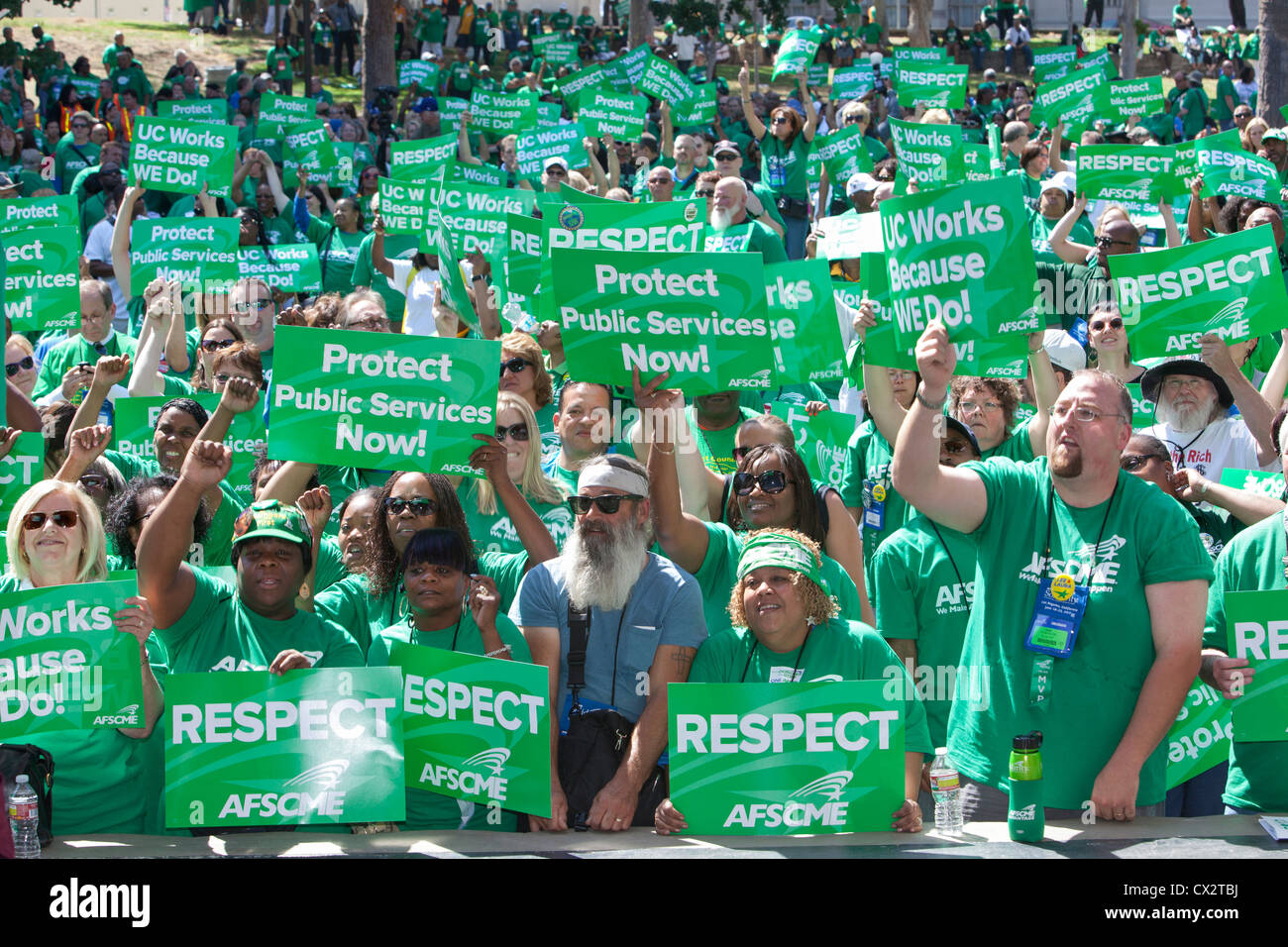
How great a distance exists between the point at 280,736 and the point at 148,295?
20.1 feet

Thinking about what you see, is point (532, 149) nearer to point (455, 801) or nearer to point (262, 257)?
point (262, 257)

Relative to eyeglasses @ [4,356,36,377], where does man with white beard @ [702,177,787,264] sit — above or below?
above

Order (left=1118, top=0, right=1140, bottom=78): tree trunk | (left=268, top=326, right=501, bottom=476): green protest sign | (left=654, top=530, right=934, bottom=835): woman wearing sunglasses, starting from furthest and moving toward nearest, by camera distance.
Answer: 1. (left=1118, top=0, right=1140, bottom=78): tree trunk
2. (left=268, top=326, right=501, bottom=476): green protest sign
3. (left=654, top=530, right=934, bottom=835): woman wearing sunglasses

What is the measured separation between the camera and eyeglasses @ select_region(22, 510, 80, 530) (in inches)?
207

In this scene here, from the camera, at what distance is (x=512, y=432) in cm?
645

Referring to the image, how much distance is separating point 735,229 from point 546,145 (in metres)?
5.75

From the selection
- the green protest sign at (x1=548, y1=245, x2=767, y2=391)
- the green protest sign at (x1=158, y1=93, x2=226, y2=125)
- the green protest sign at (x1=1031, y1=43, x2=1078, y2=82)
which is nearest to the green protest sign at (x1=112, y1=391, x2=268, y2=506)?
the green protest sign at (x1=548, y1=245, x2=767, y2=391)

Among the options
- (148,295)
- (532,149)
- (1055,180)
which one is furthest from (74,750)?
(532,149)

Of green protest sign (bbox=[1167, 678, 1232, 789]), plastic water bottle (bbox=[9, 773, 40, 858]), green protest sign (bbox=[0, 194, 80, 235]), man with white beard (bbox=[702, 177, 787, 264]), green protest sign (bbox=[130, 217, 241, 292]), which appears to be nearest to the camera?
plastic water bottle (bbox=[9, 773, 40, 858])

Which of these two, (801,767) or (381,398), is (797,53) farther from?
(801,767)

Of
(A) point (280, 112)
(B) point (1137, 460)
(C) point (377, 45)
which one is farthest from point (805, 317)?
(C) point (377, 45)

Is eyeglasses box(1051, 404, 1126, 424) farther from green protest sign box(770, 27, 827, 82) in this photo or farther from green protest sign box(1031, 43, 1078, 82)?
green protest sign box(1031, 43, 1078, 82)

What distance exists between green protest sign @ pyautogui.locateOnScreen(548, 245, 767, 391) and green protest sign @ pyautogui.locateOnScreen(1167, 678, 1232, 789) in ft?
6.56

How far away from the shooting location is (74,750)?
192 inches
